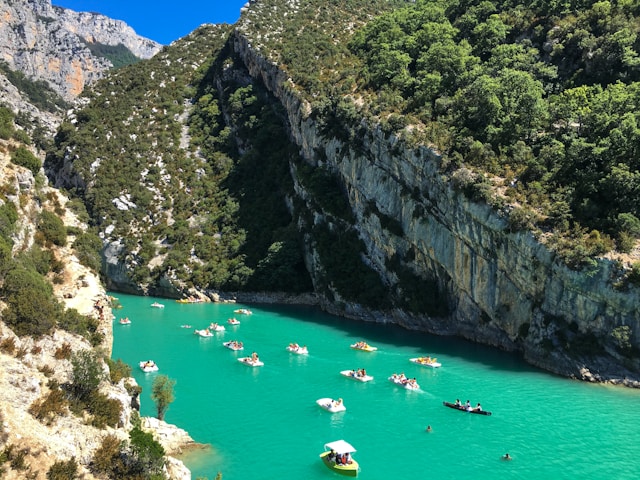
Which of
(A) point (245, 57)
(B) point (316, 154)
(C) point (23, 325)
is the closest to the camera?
(C) point (23, 325)

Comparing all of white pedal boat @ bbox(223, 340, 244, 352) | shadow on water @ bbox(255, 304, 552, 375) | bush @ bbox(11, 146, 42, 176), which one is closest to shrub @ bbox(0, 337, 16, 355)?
bush @ bbox(11, 146, 42, 176)

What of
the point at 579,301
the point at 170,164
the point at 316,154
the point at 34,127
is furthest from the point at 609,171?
the point at 34,127

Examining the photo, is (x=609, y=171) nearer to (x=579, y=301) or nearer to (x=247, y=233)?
(x=579, y=301)

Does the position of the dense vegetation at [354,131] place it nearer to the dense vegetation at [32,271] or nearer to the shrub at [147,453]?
the shrub at [147,453]

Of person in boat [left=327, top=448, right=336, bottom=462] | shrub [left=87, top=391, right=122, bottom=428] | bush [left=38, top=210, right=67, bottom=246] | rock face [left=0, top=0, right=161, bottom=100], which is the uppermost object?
rock face [left=0, top=0, right=161, bottom=100]

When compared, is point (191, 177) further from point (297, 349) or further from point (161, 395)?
point (161, 395)

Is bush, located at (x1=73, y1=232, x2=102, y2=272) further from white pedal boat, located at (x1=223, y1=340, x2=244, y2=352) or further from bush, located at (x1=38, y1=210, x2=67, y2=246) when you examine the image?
white pedal boat, located at (x1=223, y1=340, x2=244, y2=352)
